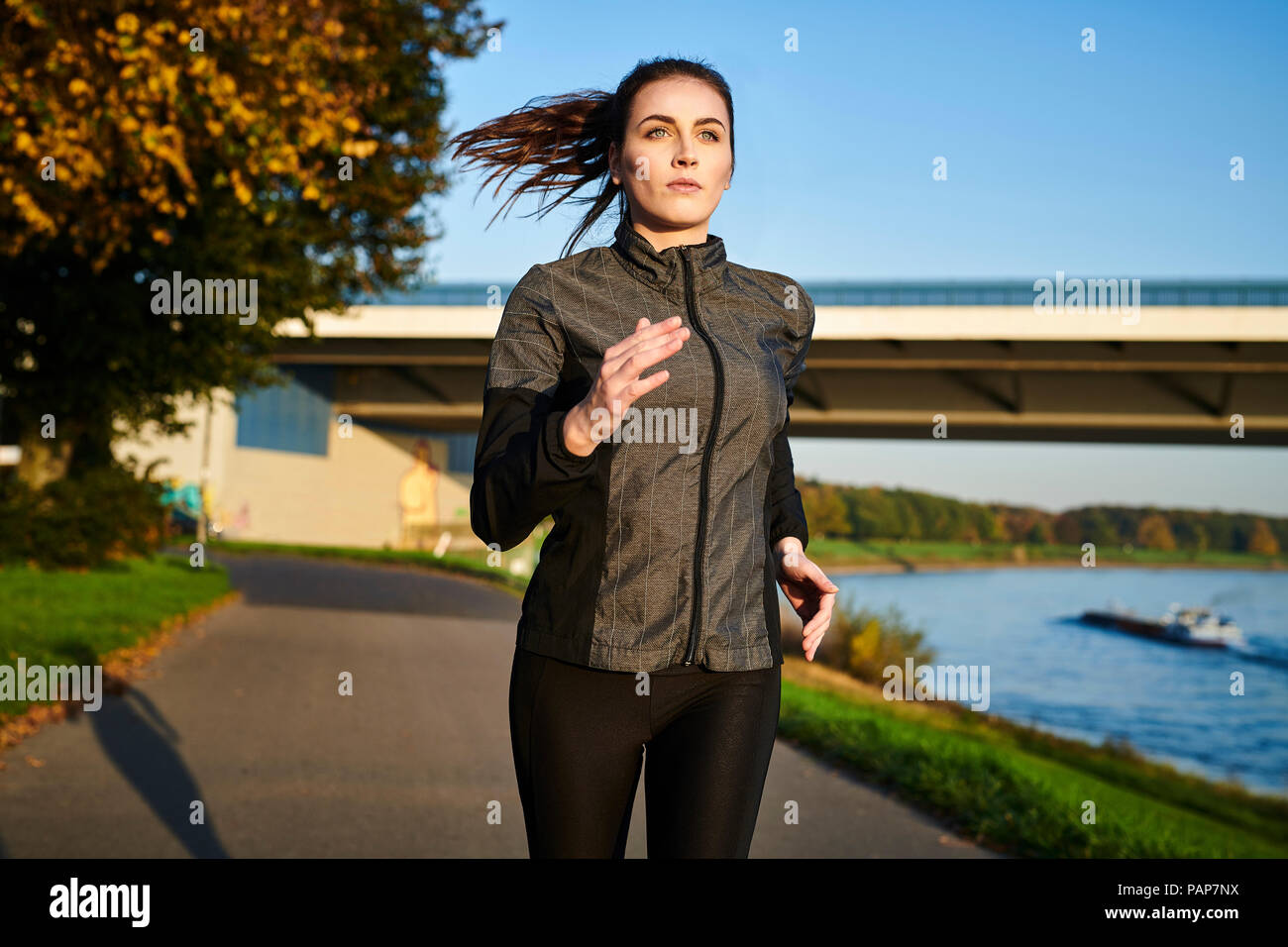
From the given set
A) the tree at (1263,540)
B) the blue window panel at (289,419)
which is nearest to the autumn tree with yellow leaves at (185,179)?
the blue window panel at (289,419)

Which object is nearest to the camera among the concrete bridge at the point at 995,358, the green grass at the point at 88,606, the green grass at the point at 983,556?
the green grass at the point at 88,606

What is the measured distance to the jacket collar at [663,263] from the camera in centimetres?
252

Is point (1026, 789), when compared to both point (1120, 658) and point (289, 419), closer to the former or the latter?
point (1120, 658)

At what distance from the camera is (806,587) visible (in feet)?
8.74

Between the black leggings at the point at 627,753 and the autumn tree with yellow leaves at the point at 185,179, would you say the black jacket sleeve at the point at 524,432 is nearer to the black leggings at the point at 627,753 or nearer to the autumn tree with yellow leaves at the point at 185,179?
the black leggings at the point at 627,753

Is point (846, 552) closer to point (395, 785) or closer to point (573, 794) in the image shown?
point (395, 785)

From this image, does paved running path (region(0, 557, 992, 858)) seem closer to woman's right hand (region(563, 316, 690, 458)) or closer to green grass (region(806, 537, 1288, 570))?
woman's right hand (region(563, 316, 690, 458))

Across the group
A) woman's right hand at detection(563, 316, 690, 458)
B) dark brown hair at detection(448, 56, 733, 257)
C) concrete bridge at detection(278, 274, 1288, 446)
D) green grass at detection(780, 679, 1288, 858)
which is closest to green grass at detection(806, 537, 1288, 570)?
concrete bridge at detection(278, 274, 1288, 446)

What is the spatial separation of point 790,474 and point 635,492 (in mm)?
571

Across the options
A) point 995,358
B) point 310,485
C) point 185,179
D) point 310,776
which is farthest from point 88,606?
point 310,485

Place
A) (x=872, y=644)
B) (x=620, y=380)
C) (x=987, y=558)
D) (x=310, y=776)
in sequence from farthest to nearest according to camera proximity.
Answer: (x=987, y=558), (x=872, y=644), (x=310, y=776), (x=620, y=380)

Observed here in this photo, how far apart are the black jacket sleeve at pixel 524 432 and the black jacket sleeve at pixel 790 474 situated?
23.2 inches

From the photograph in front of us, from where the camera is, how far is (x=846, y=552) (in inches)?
1166
